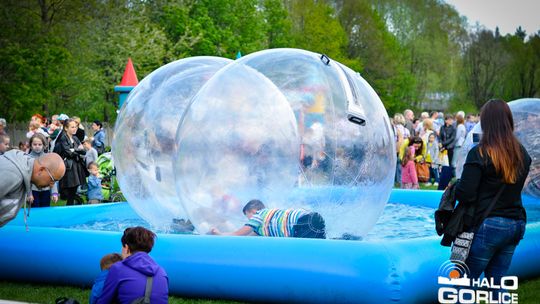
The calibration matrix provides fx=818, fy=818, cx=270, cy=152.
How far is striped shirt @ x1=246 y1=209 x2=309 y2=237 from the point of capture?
7.91m

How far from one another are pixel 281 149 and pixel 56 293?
2.62 m

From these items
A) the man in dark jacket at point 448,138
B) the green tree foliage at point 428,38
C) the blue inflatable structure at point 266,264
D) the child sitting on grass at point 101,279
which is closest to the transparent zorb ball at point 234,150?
the blue inflatable structure at point 266,264

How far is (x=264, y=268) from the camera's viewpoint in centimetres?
712

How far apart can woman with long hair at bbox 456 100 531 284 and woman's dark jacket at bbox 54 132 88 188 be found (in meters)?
8.29

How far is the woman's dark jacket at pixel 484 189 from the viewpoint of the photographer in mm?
5664

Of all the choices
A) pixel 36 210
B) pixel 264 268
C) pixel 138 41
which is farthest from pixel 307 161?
pixel 138 41

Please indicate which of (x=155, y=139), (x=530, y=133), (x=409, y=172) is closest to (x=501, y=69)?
(x=409, y=172)

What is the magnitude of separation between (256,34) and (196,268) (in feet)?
112

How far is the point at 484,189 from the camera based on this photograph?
5.74 meters

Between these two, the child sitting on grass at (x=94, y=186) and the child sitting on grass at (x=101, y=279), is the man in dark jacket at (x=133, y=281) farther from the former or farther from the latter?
the child sitting on grass at (x=94, y=186)

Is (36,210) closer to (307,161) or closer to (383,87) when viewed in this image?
(307,161)

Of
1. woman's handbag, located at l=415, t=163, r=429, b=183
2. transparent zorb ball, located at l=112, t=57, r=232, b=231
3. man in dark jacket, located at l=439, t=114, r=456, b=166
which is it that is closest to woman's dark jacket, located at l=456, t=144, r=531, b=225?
transparent zorb ball, located at l=112, t=57, r=232, b=231

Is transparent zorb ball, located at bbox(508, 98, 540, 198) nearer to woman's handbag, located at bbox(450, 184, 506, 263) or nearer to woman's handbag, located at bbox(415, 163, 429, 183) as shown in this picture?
woman's handbag, located at bbox(415, 163, 429, 183)

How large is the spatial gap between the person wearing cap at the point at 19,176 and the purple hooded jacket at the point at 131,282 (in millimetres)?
837
